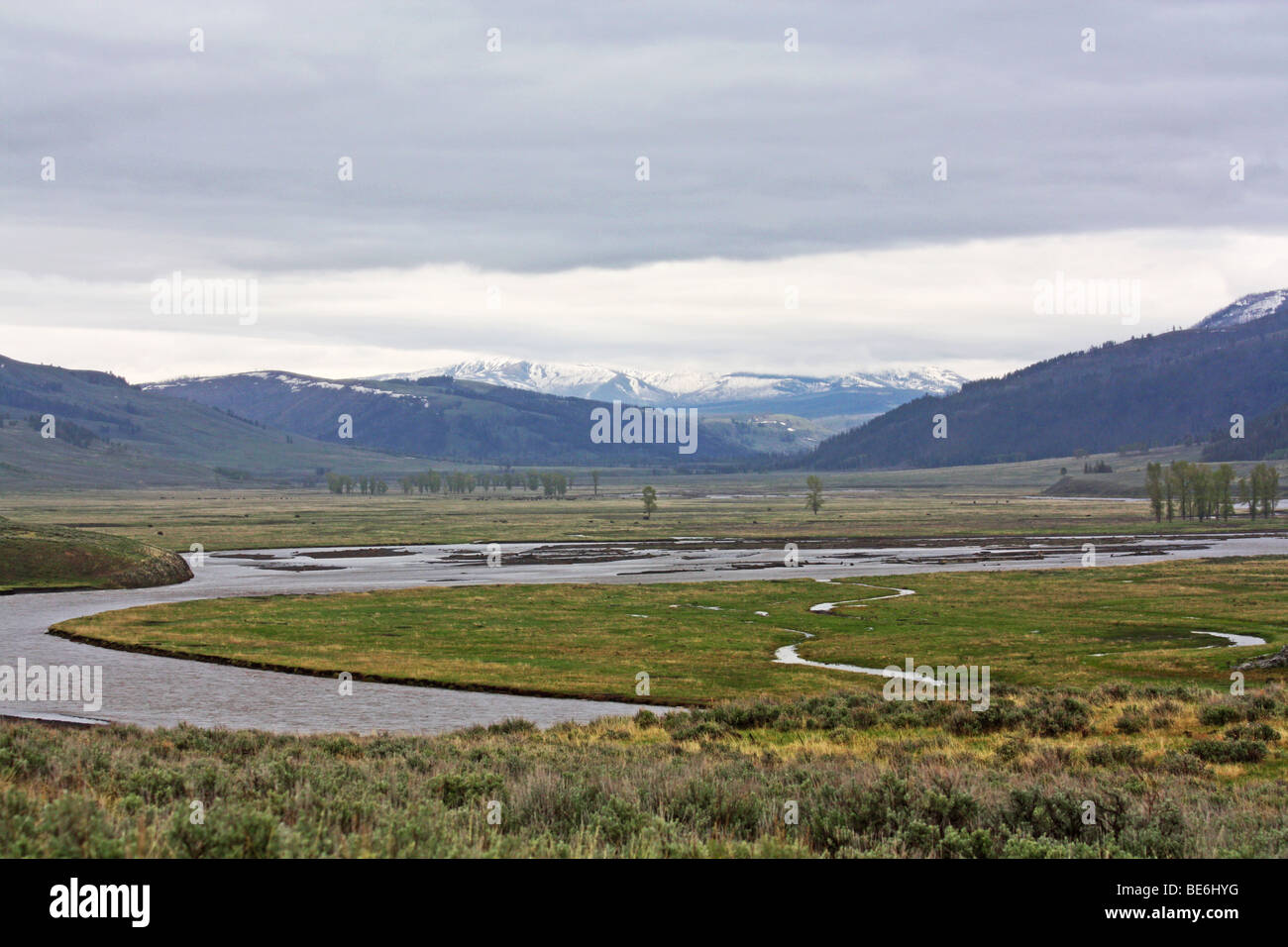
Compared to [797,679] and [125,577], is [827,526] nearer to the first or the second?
A: [125,577]

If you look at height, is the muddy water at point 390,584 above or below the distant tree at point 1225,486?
below

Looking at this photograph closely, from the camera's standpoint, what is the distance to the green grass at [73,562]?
97062 mm

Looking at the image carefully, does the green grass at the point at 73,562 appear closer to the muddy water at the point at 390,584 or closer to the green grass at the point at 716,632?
the muddy water at the point at 390,584

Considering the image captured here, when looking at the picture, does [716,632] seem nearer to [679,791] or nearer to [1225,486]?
[679,791]

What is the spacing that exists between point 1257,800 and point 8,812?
1919 cm

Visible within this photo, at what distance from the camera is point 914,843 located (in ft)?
49.8

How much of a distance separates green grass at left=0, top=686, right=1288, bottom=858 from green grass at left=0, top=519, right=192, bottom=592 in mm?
74591

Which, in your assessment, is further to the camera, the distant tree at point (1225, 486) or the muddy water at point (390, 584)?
the distant tree at point (1225, 486)

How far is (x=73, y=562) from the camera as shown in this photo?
3974 inches

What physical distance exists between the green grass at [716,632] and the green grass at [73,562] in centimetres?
2115

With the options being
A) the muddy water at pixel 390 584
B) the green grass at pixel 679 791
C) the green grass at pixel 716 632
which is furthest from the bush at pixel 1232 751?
the muddy water at pixel 390 584

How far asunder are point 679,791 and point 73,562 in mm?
98637

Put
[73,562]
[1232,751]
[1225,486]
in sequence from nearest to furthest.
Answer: [1232,751] < [73,562] < [1225,486]

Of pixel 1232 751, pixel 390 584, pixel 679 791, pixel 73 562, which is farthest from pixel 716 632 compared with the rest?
pixel 73 562
